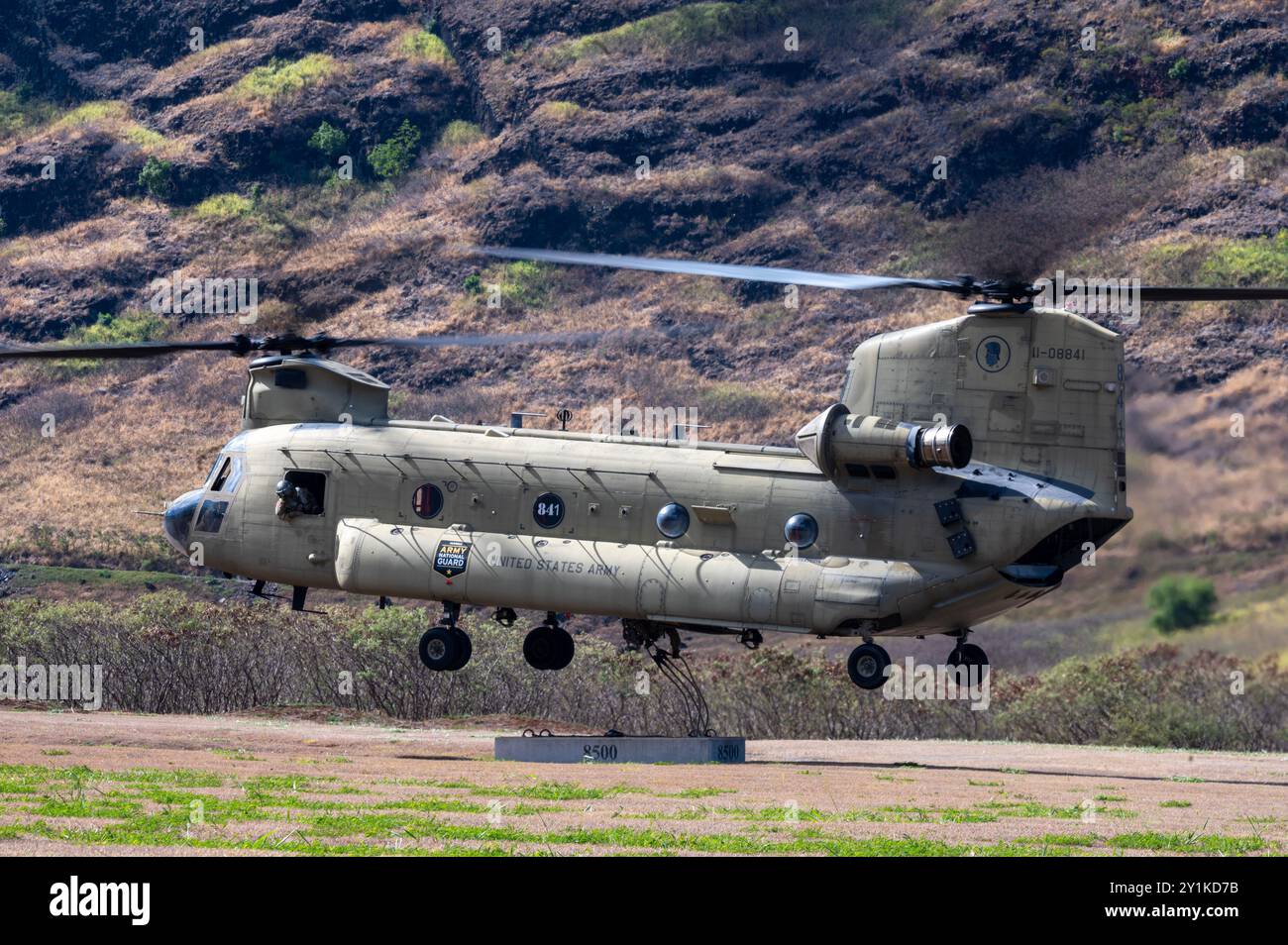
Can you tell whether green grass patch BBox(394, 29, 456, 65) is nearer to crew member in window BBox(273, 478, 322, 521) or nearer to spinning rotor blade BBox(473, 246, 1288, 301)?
crew member in window BBox(273, 478, 322, 521)

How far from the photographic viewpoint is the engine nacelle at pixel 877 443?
95.0 feet

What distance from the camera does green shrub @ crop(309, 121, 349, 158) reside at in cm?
11525

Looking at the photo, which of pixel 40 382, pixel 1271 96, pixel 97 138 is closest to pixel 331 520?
pixel 40 382

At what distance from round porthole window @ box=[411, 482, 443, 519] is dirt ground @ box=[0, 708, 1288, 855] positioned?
4111 millimetres

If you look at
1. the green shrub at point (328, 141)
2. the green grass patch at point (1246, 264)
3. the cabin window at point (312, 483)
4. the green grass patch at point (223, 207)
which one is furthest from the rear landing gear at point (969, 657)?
the green shrub at point (328, 141)

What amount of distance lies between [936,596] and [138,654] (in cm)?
2453

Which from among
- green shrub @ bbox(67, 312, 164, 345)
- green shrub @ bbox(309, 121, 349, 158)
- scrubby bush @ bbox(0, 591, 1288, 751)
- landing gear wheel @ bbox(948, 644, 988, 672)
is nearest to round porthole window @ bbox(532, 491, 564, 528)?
landing gear wheel @ bbox(948, 644, 988, 672)

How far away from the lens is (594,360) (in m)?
94.1

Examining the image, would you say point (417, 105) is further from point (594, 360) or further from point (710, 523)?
point (710, 523)

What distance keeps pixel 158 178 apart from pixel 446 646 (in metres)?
87.8

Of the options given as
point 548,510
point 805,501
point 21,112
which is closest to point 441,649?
point 548,510

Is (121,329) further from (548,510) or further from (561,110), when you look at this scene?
(548,510)

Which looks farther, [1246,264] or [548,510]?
[1246,264]

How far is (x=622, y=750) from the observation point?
31.4 m
